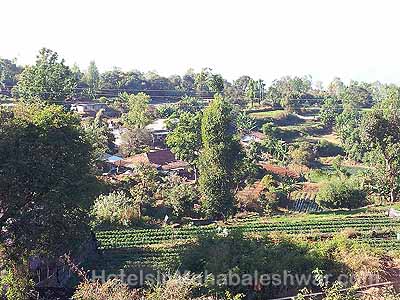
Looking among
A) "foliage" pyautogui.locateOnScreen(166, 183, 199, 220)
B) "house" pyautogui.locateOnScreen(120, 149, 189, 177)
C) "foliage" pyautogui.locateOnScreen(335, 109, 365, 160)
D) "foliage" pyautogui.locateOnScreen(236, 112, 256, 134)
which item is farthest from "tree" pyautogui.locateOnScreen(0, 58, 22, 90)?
"foliage" pyautogui.locateOnScreen(166, 183, 199, 220)

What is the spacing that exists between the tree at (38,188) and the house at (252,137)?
121 feet

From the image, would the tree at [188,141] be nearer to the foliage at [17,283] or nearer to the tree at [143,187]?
the tree at [143,187]

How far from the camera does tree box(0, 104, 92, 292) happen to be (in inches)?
497

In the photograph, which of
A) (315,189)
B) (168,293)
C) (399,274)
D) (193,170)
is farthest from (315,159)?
(168,293)

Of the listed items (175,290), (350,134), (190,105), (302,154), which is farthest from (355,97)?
(175,290)

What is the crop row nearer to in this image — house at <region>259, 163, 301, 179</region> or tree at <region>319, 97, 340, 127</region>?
house at <region>259, 163, 301, 179</region>

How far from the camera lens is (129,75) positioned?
254 ft

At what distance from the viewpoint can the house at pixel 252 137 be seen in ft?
166

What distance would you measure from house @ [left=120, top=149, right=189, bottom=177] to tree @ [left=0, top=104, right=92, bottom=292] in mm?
21709

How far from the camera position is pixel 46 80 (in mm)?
35719

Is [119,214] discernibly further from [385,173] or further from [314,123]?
[314,123]

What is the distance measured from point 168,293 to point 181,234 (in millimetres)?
10586

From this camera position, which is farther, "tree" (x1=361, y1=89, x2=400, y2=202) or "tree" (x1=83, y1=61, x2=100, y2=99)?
"tree" (x1=83, y1=61, x2=100, y2=99)

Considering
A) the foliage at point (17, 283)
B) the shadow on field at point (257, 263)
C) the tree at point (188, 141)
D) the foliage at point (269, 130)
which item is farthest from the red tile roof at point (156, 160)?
the foliage at point (17, 283)
